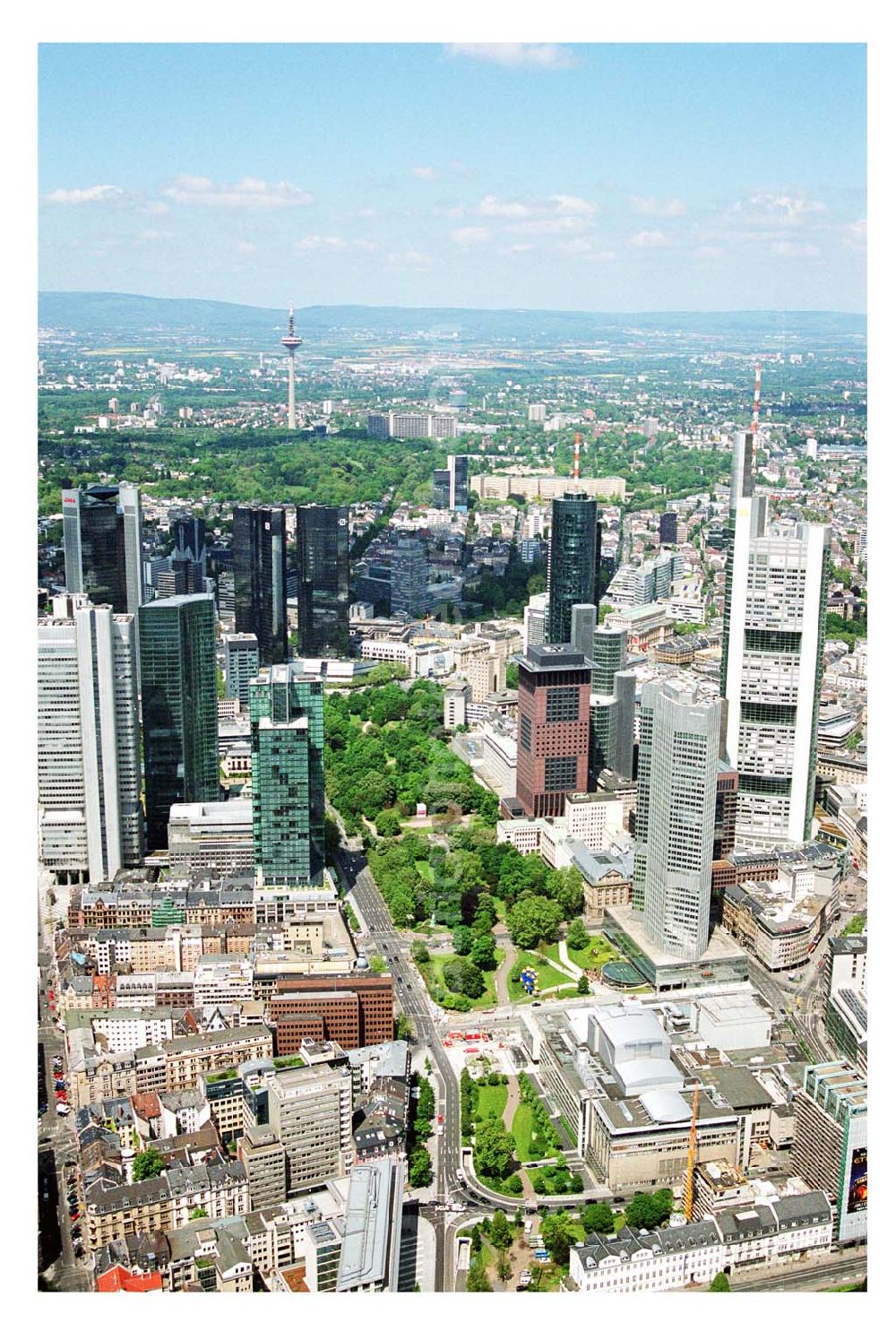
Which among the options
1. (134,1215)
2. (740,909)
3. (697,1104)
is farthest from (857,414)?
(134,1215)

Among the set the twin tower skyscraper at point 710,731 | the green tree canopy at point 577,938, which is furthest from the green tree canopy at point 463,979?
the twin tower skyscraper at point 710,731

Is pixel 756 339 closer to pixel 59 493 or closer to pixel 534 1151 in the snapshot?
pixel 59 493

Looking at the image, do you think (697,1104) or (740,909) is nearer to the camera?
(697,1104)

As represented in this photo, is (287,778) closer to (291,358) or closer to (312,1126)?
(312,1126)

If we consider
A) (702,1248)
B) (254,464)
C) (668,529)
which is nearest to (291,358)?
(254,464)

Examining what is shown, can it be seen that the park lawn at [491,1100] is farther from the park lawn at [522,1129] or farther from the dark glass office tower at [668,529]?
the dark glass office tower at [668,529]

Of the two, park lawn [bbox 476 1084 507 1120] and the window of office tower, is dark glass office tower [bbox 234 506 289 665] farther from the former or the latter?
park lawn [bbox 476 1084 507 1120]
